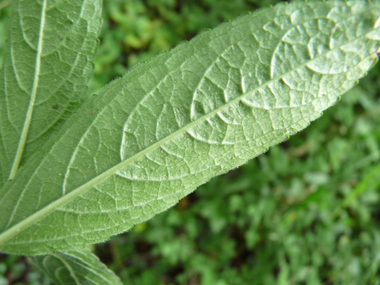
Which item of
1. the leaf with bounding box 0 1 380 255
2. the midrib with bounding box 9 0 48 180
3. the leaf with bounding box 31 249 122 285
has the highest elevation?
the midrib with bounding box 9 0 48 180

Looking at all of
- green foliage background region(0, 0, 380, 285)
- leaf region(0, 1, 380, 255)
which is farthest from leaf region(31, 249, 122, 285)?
green foliage background region(0, 0, 380, 285)

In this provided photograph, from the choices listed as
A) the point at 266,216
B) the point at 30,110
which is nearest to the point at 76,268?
the point at 30,110

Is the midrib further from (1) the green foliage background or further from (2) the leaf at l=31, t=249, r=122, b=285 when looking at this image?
(1) the green foliage background

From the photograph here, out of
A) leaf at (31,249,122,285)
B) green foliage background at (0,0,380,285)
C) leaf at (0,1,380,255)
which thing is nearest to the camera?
leaf at (0,1,380,255)

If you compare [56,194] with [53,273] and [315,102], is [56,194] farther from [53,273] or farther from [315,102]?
[315,102]

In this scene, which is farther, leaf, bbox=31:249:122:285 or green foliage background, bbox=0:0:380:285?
green foliage background, bbox=0:0:380:285

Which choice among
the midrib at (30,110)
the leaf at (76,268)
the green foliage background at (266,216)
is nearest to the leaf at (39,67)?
the midrib at (30,110)

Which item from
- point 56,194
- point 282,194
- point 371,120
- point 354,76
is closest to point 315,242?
point 282,194
